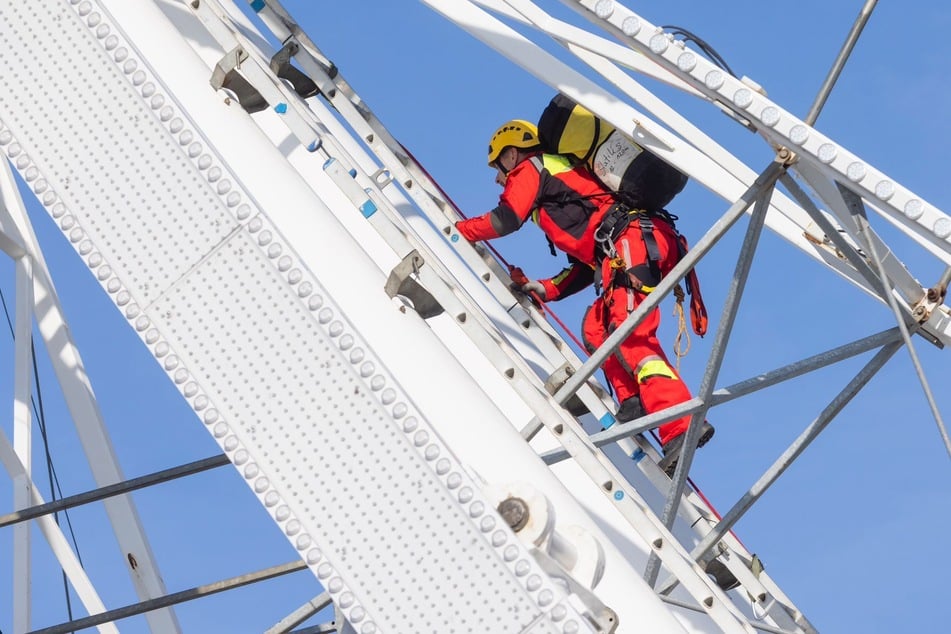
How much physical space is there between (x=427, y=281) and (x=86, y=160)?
1.58 meters

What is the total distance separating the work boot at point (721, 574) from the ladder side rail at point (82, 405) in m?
3.13

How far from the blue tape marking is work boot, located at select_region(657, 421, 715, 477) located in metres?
2.31

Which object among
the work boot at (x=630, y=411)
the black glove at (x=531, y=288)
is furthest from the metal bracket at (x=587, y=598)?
the black glove at (x=531, y=288)

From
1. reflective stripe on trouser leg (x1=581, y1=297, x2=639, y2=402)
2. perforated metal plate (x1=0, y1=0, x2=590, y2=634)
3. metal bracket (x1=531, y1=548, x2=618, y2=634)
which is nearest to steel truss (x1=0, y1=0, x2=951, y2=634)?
reflective stripe on trouser leg (x1=581, y1=297, x2=639, y2=402)

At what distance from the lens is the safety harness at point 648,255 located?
10.0 m

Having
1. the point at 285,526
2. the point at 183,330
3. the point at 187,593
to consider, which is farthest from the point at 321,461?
the point at 187,593

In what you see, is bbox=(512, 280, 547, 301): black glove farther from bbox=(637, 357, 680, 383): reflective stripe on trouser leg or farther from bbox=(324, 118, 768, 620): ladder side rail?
bbox=(324, 118, 768, 620): ladder side rail

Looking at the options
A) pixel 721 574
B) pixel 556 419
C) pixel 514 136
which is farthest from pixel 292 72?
pixel 721 574

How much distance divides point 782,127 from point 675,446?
8.89ft

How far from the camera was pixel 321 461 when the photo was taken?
6203mm

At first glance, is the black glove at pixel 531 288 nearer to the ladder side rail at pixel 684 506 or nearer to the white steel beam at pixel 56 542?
the ladder side rail at pixel 684 506

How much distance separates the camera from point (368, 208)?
830 centimetres

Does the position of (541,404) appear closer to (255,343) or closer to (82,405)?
(255,343)

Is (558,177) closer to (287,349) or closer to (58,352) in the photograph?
(58,352)
